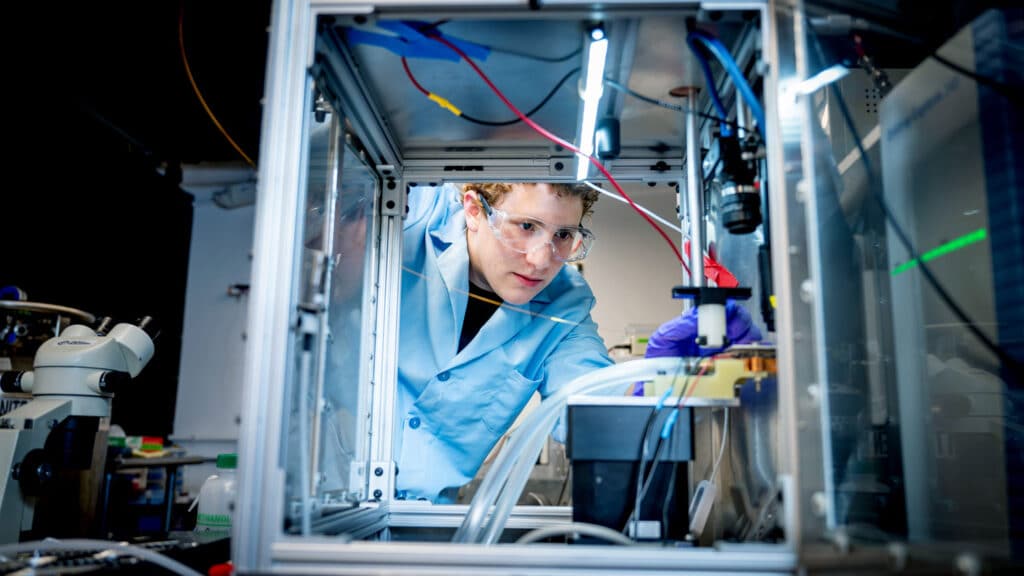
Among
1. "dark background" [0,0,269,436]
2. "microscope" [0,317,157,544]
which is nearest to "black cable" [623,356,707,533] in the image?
"microscope" [0,317,157,544]

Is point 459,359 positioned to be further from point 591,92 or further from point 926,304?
point 926,304

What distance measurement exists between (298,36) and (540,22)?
409 millimetres

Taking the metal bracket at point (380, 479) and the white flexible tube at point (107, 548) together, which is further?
the metal bracket at point (380, 479)

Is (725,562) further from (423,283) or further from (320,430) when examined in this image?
(423,283)

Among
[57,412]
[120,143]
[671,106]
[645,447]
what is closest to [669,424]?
A: [645,447]

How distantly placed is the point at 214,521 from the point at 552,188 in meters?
1.16

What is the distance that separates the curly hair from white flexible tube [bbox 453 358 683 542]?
644mm

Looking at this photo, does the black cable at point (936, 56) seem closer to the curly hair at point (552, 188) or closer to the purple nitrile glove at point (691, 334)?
the purple nitrile glove at point (691, 334)

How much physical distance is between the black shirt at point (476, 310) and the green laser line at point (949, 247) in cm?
Result: 105

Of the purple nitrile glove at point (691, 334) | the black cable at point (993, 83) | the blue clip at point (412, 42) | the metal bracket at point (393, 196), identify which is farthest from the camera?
the metal bracket at point (393, 196)

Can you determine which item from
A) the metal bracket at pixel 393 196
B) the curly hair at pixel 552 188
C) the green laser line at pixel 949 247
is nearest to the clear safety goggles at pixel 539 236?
the curly hair at pixel 552 188

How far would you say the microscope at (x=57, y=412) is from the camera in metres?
1.41

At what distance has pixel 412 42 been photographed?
3.86 feet

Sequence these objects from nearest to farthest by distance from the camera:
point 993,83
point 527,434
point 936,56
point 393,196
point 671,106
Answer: point 993,83
point 936,56
point 527,434
point 671,106
point 393,196
